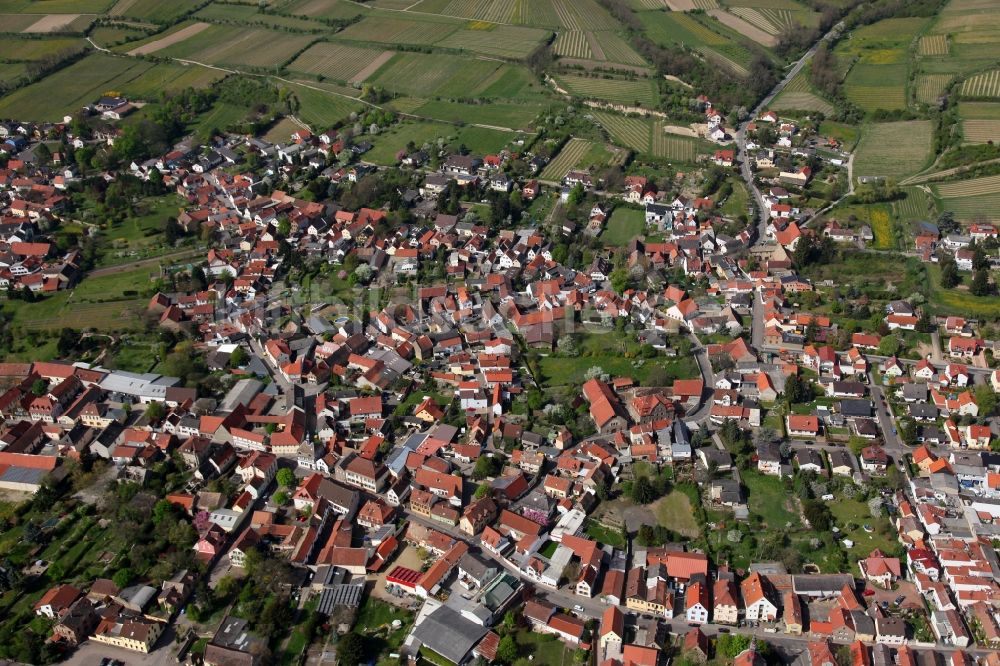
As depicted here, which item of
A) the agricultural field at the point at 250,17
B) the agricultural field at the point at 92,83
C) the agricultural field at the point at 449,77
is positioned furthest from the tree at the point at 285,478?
the agricultural field at the point at 250,17

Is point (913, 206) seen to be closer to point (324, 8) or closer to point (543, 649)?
point (543, 649)

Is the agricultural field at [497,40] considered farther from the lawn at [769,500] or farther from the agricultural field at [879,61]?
the lawn at [769,500]

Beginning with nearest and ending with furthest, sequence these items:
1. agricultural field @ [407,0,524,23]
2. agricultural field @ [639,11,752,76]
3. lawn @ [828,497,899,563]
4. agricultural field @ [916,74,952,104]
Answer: lawn @ [828,497,899,563]
agricultural field @ [916,74,952,104]
agricultural field @ [639,11,752,76]
agricultural field @ [407,0,524,23]

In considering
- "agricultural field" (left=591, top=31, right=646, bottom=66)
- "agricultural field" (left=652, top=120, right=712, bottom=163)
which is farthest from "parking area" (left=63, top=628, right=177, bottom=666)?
"agricultural field" (left=591, top=31, right=646, bottom=66)

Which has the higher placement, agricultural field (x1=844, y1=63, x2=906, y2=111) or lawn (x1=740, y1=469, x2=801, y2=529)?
agricultural field (x1=844, y1=63, x2=906, y2=111)

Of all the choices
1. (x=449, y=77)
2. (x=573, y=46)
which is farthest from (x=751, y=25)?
(x=449, y=77)

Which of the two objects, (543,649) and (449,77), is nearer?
(543,649)

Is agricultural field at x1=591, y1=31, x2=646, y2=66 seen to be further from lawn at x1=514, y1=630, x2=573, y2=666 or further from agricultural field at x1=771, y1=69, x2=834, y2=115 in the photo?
lawn at x1=514, y1=630, x2=573, y2=666
